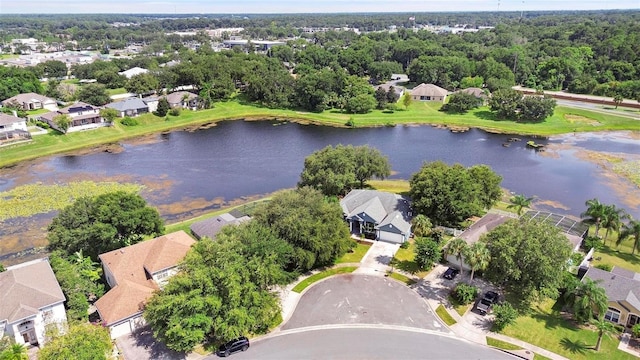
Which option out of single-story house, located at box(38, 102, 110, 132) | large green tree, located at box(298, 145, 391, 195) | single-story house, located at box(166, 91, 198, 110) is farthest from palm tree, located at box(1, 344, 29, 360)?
single-story house, located at box(166, 91, 198, 110)

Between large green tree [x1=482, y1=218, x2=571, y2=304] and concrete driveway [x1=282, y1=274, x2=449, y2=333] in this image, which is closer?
large green tree [x1=482, y1=218, x2=571, y2=304]

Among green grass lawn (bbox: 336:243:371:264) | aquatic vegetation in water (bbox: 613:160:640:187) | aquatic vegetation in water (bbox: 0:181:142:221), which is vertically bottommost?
aquatic vegetation in water (bbox: 0:181:142:221)

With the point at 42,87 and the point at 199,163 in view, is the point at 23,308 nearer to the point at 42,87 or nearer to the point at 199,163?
the point at 199,163

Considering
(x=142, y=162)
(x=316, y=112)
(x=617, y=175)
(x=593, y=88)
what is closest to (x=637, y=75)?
(x=593, y=88)

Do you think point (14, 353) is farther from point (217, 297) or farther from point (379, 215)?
point (379, 215)

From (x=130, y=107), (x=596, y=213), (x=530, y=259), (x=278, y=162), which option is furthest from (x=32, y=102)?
(x=596, y=213)

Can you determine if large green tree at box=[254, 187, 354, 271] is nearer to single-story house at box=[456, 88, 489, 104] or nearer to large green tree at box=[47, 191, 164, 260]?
large green tree at box=[47, 191, 164, 260]
